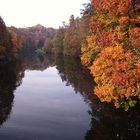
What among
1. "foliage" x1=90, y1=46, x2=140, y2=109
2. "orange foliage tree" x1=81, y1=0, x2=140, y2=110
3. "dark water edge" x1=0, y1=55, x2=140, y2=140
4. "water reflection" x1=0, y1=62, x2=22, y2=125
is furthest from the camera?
"water reflection" x1=0, y1=62, x2=22, y2=125

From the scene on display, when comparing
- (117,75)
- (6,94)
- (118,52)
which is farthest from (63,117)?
(6,94)

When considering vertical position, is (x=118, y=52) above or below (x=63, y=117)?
above

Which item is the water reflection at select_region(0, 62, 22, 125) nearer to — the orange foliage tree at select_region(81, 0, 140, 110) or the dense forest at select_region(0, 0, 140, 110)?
the dense forest at select_region(0, 0, 140, 110)

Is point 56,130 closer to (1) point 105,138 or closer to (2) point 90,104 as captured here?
(1) point 105,138

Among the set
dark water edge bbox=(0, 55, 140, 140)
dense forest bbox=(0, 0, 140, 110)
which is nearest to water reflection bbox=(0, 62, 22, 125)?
dark water edge bbox=(0, 55, 140, 140)

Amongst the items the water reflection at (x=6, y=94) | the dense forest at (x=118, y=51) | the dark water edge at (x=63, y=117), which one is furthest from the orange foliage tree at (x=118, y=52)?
the water reflection at (x=6, y=94)

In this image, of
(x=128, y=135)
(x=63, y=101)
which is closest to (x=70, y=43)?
(x=63, y=101)

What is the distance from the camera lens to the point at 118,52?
3469cm

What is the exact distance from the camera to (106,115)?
38.0 metres

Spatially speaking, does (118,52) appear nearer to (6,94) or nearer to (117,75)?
(117,75)

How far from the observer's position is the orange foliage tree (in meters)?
33.2

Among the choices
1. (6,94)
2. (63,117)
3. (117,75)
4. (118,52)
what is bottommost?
(63,117)

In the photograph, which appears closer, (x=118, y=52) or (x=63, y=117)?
(x=118, y=52)

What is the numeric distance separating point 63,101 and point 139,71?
60.7 ft
